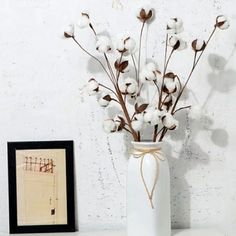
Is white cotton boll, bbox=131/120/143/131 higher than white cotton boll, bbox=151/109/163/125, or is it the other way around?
white cotton boll, bbox=151/109/163/125

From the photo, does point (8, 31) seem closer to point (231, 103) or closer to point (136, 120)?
point (136, 120)

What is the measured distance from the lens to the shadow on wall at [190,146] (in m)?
1.34

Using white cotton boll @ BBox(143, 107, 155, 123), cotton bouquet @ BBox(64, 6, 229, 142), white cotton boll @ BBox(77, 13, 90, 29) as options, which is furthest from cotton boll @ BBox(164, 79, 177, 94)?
white cotton boll @ BBox(77, 13, 90, 29)

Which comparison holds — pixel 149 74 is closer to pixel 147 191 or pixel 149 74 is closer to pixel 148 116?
pixel 148 116

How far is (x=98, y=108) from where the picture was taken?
1.33 m

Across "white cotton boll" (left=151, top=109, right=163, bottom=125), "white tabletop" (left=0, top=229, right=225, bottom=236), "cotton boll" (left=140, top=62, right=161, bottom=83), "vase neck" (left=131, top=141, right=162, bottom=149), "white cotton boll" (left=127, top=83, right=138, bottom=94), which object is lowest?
"white tabletop" (left=0, top=229, right=225, bottom=236)

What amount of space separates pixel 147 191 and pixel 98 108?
1.00ft

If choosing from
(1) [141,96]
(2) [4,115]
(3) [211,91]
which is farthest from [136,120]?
(2) [4,115]

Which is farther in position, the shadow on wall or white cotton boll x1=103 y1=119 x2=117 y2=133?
the shadow on wall

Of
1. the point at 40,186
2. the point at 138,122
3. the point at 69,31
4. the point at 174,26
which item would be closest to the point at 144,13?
the point at 174,26

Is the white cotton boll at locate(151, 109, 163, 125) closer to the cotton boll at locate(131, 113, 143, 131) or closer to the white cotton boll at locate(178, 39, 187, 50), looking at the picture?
the cotton boll at locate(131, 113, 143, 131)

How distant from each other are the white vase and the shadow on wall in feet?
0.49

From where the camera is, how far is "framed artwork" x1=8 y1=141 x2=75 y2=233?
4.30 feet

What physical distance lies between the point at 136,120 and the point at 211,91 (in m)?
0.31
